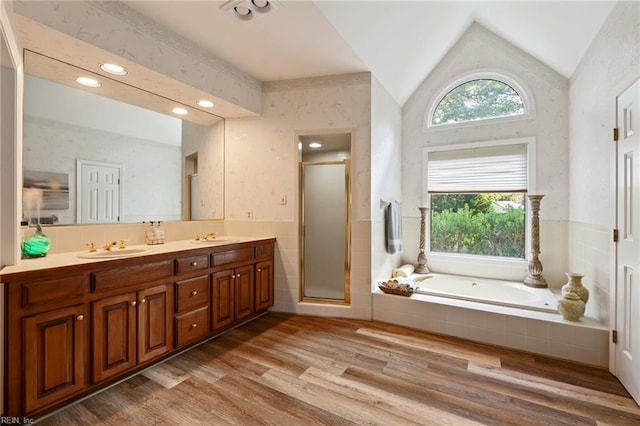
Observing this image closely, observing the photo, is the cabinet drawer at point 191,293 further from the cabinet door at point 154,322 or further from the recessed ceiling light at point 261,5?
the recessed ceiling light at point 261,5

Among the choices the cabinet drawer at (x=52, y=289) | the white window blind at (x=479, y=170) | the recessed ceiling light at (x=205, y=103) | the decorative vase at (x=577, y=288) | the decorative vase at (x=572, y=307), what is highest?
the recessed ceiling light at (x=205, y=103)

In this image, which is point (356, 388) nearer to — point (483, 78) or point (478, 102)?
point (478, 102)

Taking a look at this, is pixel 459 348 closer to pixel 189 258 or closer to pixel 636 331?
pixel 636 331

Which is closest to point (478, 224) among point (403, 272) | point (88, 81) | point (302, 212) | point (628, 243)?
point (403, 272)

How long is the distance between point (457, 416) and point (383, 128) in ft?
9.27

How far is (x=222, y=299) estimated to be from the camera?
272 centimetres

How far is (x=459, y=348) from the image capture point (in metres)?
2.57

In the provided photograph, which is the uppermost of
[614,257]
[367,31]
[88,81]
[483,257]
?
[367,31]

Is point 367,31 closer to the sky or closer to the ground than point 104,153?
closer to the sky

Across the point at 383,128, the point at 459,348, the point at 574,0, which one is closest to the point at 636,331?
the point at 459,348

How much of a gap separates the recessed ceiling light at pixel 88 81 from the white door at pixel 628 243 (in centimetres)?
380

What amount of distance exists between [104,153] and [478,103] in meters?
4.15

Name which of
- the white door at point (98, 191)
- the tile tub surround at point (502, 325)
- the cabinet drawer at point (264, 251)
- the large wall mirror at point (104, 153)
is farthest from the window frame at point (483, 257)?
the white door at point (98, 191)

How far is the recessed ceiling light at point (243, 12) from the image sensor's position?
215 centimetres
